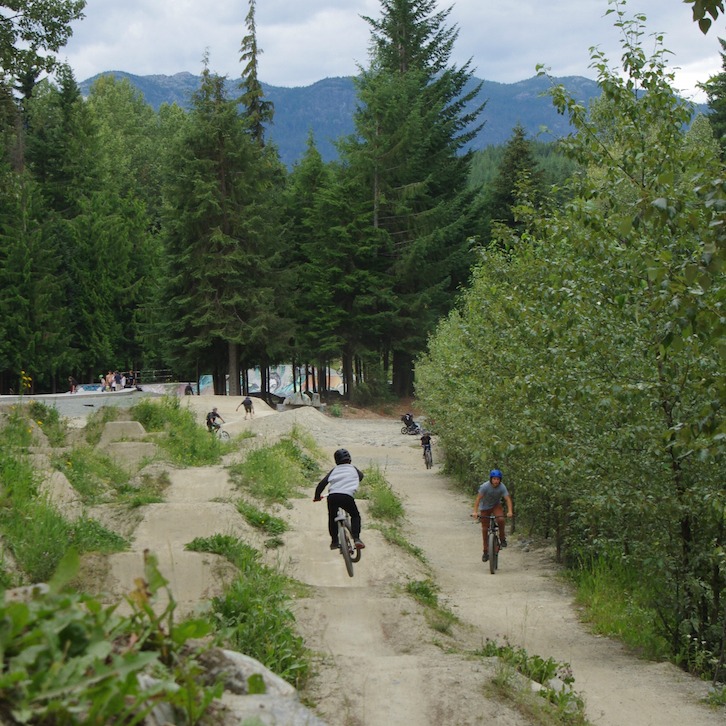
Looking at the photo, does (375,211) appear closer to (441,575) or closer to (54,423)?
(54,423)

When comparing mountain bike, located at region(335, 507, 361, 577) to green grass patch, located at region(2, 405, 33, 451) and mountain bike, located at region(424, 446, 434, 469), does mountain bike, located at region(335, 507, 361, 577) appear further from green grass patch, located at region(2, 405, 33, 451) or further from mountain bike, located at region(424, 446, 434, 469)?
mountain bike, located at region(424, 446, 434, 469)

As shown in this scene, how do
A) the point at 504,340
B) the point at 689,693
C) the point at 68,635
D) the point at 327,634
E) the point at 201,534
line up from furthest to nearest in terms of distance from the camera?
the point at 504,340
the point at 201,534
the point at 327,634
the point at 689,693
the point at 68,635

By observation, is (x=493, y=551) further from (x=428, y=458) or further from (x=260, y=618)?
(x=428, y=458)

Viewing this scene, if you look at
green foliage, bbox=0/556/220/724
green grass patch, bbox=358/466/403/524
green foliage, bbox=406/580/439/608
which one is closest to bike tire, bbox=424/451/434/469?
green grass patch, bbox=358/466/403/524

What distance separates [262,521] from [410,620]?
5114mm

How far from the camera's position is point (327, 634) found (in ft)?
33.4

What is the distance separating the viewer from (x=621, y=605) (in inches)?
503

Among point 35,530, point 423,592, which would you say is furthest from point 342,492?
point 35,530

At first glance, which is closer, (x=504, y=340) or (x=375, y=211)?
(x=504, y=340)

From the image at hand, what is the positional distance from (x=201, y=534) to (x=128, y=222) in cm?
5770

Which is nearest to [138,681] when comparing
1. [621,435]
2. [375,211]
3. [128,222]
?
[621,435]

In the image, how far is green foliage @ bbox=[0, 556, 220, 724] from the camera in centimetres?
318

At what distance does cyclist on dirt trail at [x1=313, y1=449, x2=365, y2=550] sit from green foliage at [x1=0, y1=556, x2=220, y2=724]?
8.99 m

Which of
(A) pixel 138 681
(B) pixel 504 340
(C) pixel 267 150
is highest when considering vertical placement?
(C) pixel 267 150
